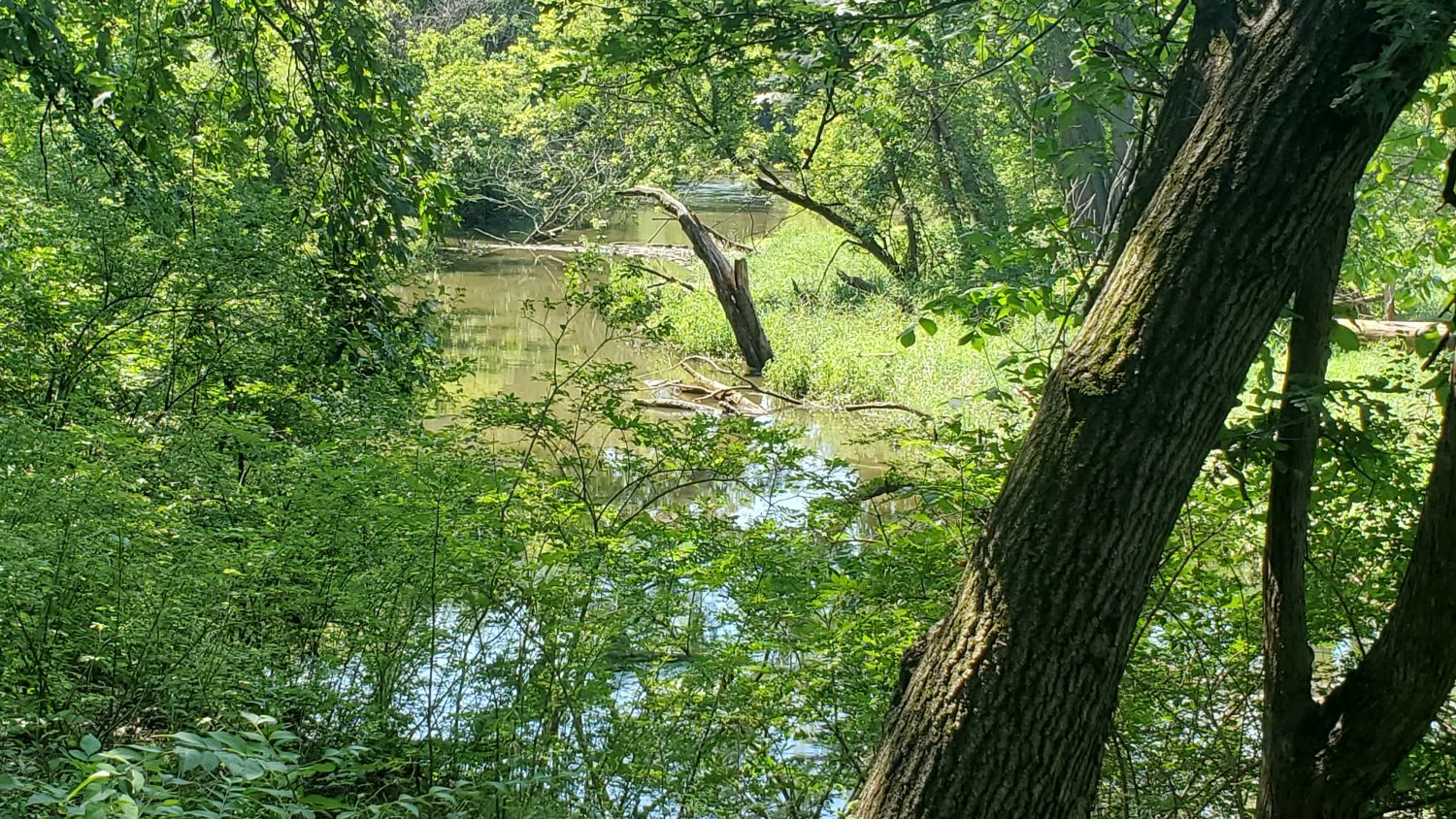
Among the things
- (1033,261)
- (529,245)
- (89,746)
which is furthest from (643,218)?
(89,746)

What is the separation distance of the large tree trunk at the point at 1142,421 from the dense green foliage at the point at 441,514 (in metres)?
0.39

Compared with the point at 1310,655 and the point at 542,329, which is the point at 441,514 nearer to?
the point at 1310,655

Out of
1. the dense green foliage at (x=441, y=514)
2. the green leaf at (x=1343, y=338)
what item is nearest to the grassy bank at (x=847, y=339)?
the dense green foliage at (x=441, y=514)

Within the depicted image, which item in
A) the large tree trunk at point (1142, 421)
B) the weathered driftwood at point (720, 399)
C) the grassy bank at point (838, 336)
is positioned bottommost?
the weathered driftwood at point (720, 399)

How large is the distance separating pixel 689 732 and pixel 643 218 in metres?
27.5

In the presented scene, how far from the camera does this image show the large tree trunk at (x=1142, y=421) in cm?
238

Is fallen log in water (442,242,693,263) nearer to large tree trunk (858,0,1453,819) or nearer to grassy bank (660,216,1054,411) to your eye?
grassy bank (660,216,1054,411)

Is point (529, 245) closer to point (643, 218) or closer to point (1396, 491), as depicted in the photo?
point (643, 218)

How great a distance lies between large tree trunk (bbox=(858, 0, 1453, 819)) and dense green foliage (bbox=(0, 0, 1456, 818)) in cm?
39

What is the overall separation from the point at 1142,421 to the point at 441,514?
2483 millimetres

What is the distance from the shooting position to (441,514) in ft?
12.9

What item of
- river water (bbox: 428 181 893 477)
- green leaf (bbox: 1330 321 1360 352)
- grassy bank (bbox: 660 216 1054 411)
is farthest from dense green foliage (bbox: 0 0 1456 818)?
grassy bank (bbox: 660 216 1054 411)

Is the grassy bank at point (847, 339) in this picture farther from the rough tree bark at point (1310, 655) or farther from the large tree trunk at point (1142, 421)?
the large tree trunk at point (1142, 421)

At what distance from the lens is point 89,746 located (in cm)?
164
